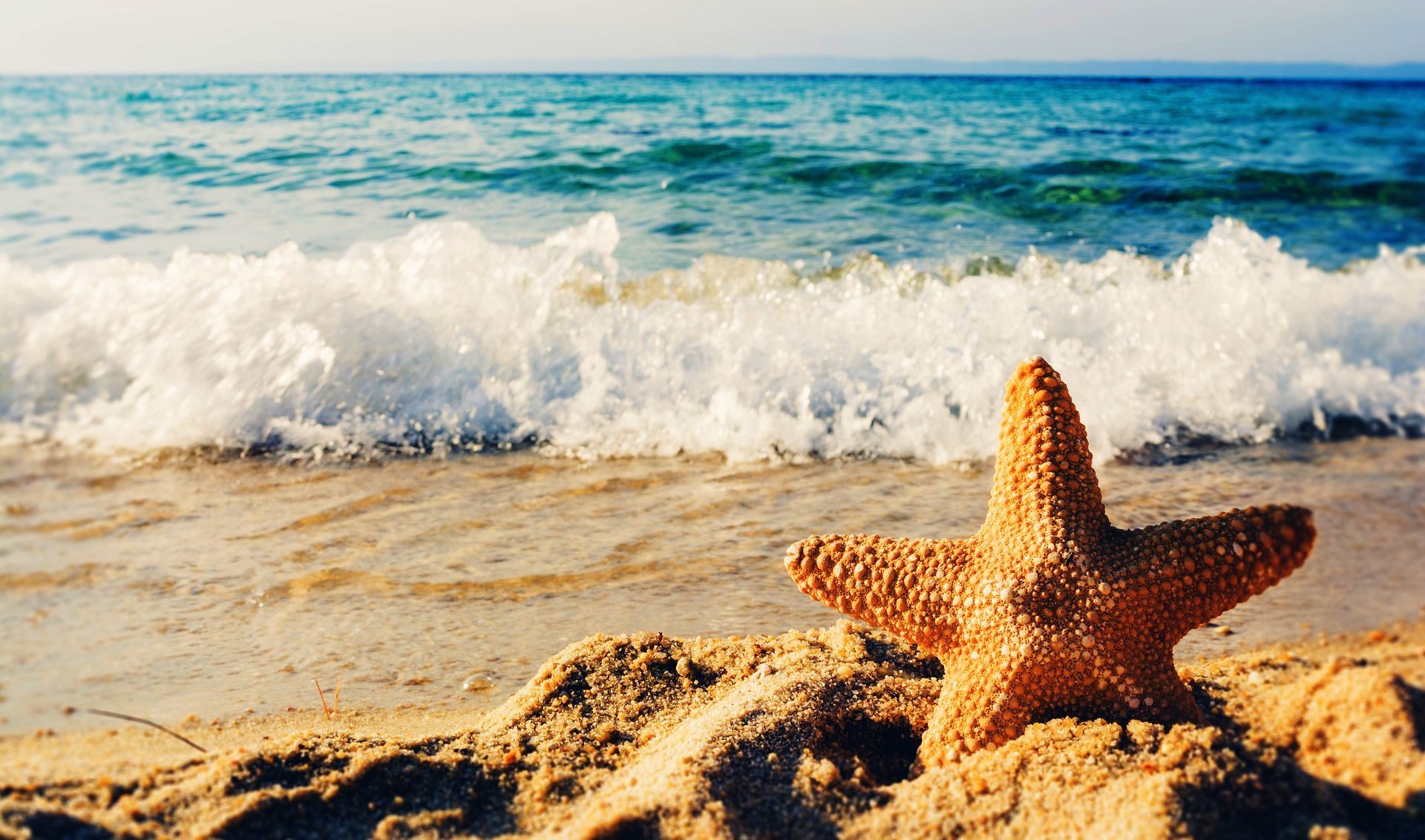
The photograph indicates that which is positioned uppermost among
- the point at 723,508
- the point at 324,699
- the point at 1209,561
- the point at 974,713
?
the point at 1209,561

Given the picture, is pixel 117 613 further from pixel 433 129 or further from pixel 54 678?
pixel 433 129

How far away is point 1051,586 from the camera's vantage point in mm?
2180

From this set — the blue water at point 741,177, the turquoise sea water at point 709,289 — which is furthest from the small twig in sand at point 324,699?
the blue water at point 741,177

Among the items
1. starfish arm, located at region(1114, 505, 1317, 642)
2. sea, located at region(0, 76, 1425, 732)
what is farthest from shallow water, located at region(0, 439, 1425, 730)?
starfish arm, located at region(1114, 505, 1317, 642)

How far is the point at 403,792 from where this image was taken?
2.24 meters

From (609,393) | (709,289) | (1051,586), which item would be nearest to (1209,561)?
(1051,586)

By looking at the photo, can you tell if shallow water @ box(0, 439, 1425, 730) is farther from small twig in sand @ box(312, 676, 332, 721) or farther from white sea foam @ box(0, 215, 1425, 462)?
white sea foam @ box(0, 215, 1425, 462)

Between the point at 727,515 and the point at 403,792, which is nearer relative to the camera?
the point at 403,792

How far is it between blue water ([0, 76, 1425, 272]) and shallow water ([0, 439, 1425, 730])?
3.82 meters

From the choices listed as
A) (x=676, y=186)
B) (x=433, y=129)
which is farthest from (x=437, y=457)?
(x=433, y=129)

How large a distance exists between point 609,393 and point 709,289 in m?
2.15

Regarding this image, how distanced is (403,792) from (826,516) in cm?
243

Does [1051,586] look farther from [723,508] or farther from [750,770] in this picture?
[723,508]

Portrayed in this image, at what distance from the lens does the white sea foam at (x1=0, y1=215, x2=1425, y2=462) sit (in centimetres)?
521
